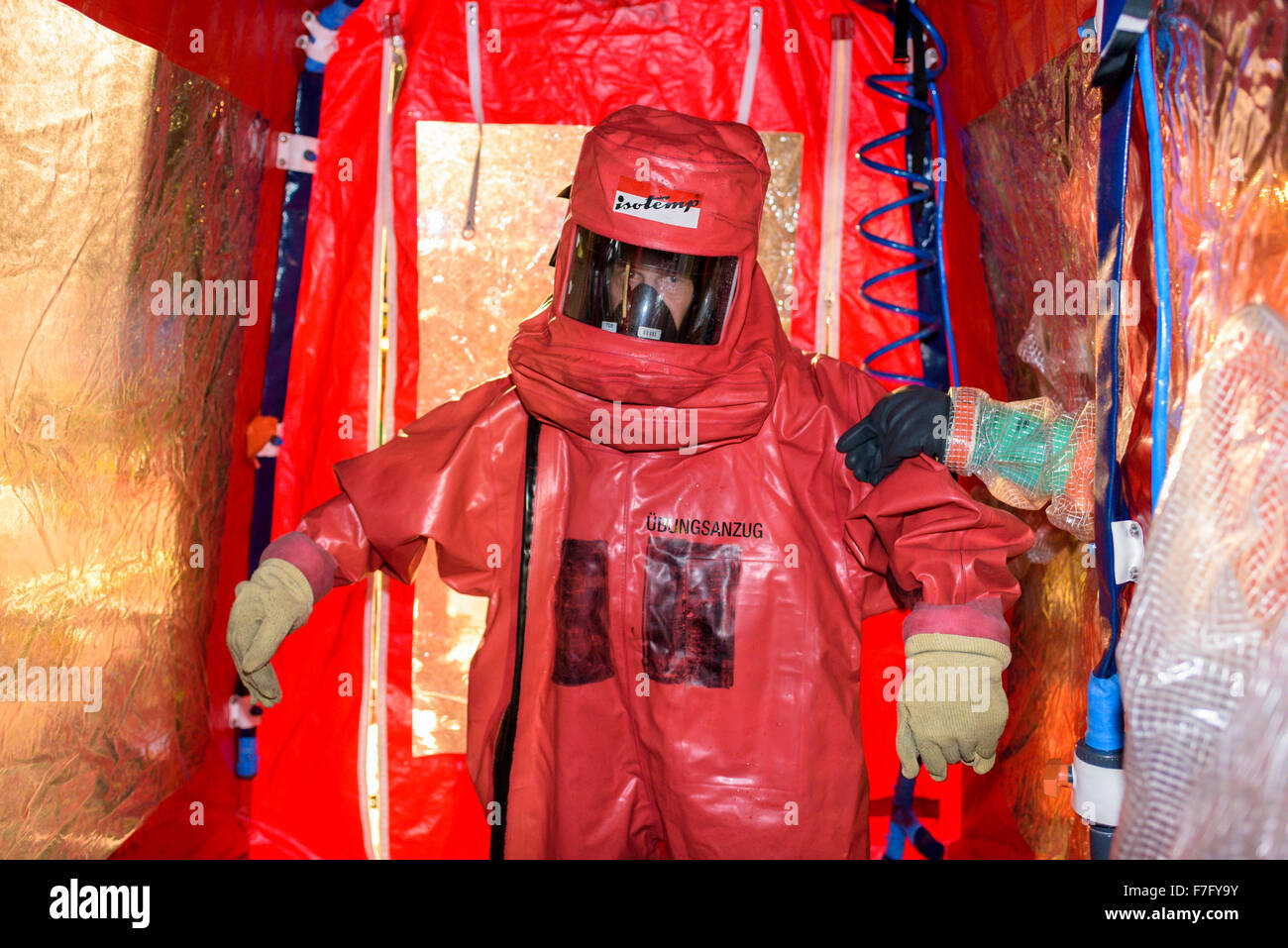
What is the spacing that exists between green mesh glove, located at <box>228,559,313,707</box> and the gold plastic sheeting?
553mm

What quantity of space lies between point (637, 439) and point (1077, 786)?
27.7 inches

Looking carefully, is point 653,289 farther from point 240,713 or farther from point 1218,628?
point 240,713

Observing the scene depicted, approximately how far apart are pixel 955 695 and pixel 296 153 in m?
1.52

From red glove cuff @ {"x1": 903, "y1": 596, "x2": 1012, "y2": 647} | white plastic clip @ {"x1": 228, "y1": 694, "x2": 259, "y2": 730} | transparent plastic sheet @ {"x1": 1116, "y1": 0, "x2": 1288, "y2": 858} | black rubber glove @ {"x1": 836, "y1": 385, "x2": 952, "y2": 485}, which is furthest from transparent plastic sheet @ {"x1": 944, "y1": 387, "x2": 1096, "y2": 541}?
white plastic clip @ {"x1": 228, "y1": 694, "x2": 259, "y2": 730}

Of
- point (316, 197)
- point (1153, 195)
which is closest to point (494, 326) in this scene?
point (316, 197)

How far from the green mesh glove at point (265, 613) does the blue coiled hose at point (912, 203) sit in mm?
1113

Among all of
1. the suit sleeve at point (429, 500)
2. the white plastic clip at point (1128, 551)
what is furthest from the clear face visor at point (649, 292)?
the white plastic clip at point (1128, 551)

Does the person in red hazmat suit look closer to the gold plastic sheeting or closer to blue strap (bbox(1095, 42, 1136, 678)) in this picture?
blue strap (bbox(1095, 42, 1136, 678))

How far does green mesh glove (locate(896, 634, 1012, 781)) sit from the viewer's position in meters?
1.20

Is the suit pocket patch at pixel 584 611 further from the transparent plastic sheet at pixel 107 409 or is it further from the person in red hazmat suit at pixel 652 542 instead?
the transparent plastic sheet at pixel 107 409

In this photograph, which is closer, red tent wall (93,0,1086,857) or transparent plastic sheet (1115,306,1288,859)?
transparent plastic sheet (1115,306,1288,859)

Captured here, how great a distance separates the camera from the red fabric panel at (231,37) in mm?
1368

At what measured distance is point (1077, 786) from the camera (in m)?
1.09
